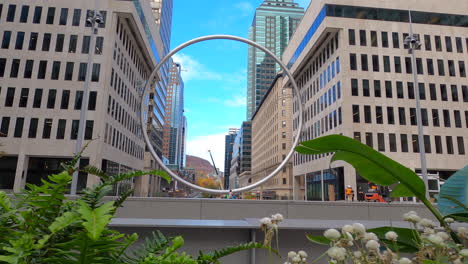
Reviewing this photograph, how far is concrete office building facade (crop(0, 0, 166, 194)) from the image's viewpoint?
1309 inches

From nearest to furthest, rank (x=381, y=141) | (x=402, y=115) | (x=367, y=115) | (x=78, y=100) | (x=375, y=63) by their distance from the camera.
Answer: (x=78, y=100)
(x=381, y=141)
(x=367, y=115)
(x=402, y=115)
(x=375, y=63)

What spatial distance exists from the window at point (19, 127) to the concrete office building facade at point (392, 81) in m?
35.8

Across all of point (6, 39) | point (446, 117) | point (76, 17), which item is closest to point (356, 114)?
point (446, 117)

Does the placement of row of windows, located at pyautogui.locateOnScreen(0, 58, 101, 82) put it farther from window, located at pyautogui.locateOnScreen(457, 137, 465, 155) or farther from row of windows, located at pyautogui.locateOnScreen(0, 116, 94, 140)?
window, located at pyautogui.locateOnScreen(457, 137, 465, 155)

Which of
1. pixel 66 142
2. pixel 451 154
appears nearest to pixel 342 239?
pixel 66 142

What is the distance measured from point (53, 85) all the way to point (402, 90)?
1683 inches

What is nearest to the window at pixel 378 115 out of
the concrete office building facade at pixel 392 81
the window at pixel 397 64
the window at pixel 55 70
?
the concrete office building facade at pixel 392 81

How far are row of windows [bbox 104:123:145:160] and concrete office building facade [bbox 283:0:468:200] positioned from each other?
27.4 meters

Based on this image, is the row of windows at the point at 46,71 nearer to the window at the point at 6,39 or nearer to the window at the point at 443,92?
the window at the point at 6,39

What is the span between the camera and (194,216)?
10.2 metres

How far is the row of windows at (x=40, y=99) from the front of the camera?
33.8 meters

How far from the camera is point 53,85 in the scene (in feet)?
114

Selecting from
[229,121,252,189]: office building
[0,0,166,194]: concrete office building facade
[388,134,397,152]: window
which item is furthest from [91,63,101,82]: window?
[229,121,252,189]: office building

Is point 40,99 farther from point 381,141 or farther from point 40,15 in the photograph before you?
point 381,141
